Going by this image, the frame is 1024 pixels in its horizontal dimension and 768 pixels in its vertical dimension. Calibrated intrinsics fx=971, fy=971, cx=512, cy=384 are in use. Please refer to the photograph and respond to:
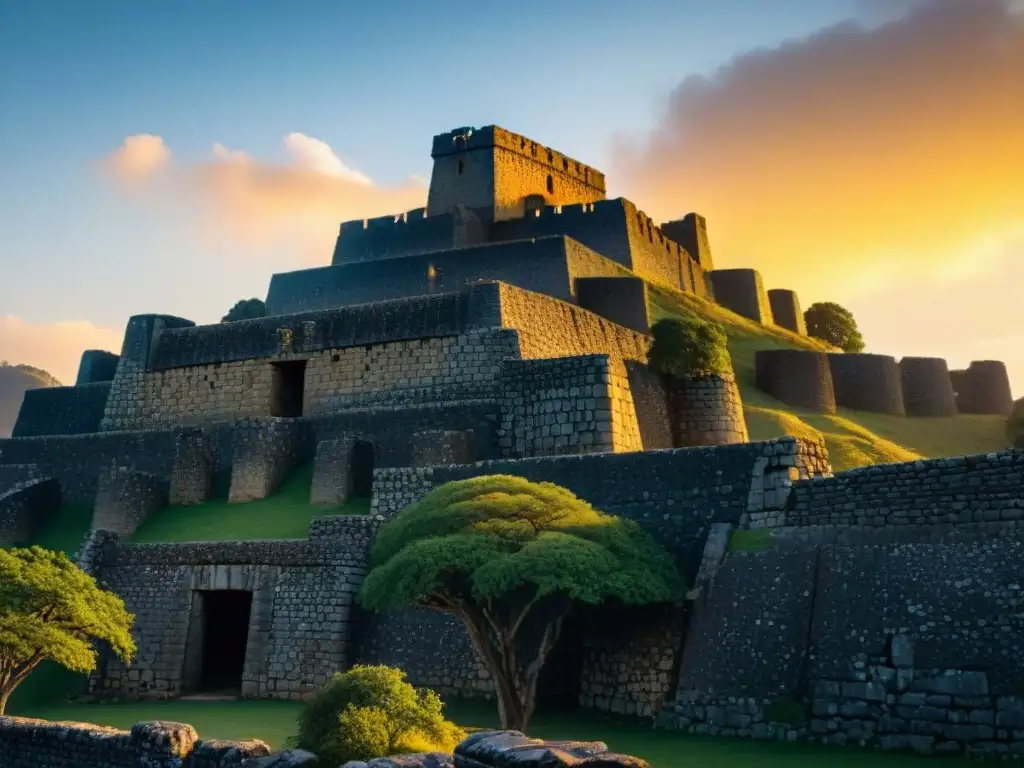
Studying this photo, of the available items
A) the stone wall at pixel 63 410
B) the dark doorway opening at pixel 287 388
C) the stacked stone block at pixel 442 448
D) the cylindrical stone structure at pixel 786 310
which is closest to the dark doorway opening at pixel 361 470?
the stacked stone block at pixel 442 448

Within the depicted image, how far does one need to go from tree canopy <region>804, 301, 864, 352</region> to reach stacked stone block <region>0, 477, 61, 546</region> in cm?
4602

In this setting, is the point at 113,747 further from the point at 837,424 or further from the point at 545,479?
the point at 837,424

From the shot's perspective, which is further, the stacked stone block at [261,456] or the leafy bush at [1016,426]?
the leafy bush at [1016,426]

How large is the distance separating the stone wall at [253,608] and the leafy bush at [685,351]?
38.2ft

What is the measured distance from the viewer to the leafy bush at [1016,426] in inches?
1574

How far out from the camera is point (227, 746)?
1089 centimetres

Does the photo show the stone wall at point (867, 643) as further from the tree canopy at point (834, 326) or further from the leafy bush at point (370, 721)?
the tree canopy at point (834, 326)

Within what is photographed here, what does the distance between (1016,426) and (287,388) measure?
31.1m

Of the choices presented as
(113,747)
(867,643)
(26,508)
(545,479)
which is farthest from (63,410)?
(867,643)

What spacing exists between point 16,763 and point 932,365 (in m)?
42.2

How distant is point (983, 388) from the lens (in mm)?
48312

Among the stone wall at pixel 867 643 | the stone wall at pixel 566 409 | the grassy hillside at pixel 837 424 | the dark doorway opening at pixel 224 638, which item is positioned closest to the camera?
the stone wall at pixel 867 643

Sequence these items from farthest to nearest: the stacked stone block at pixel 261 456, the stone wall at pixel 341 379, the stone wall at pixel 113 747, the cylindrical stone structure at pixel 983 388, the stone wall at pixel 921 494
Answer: the cylindrical stone structure at pixel 983 388 < the stone wall at pixel 341 379 < the stacked stone block at pixel 261 456 < the stone wall at pixel 921 494 < the stone wall at pixel 113 747

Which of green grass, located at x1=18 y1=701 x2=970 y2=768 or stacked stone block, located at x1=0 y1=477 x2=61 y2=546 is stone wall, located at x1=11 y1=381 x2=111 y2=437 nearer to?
stacked stone block, located at x1=0 y1=477 x2=61 y2=546
